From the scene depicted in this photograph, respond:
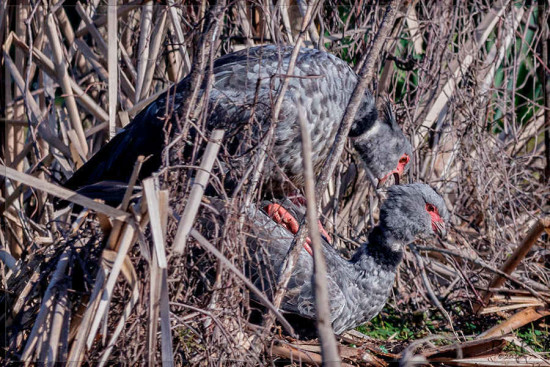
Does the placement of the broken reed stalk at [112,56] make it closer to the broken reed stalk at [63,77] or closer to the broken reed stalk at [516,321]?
the broken reed stalk at [63,77]

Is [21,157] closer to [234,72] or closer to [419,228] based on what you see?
[234,72]

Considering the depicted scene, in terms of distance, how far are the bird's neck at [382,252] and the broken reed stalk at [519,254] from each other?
51 cm

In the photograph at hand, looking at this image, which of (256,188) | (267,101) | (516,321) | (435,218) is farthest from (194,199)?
(516,321)

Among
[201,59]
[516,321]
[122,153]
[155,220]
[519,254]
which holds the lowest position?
[516,321]

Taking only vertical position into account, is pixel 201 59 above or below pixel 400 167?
above

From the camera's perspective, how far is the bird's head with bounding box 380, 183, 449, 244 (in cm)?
270

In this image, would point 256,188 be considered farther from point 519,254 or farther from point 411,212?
point 519,254

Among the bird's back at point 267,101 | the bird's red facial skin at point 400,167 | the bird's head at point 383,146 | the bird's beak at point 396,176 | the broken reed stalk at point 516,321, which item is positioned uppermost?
the bird's back at point 267,101

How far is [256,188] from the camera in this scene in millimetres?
2322

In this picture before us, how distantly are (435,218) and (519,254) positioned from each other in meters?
0.42

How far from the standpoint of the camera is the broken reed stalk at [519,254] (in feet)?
9.16

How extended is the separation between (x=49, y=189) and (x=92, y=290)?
287mm

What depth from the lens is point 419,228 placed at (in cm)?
271

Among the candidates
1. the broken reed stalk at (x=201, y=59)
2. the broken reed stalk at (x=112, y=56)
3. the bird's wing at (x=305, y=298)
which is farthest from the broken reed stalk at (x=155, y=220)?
the broken reed stalk at (x=112, y=56)
